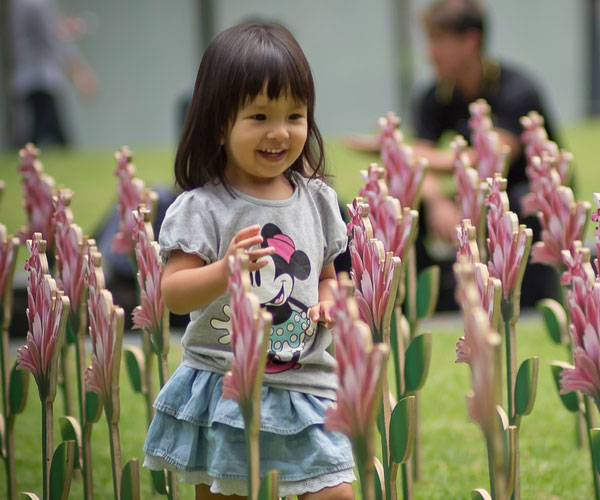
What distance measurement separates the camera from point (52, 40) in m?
11.0

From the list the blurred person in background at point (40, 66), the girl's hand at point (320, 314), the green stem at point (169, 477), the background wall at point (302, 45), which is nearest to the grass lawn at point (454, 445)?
the green stem at point (169, 477)

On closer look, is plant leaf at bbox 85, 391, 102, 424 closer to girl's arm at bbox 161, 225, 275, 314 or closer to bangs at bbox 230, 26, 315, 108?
girl's arm at bbox 161, 225, 275, 314

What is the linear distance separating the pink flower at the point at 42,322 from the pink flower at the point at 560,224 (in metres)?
1.22

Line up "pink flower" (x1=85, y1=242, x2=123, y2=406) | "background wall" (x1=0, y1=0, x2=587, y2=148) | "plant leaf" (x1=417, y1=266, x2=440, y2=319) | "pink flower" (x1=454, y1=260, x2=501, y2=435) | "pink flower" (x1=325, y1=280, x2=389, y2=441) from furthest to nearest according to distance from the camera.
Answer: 1. "background wall" (x1=0, y1=0, x2=587, y2=148)
2. "plant leaf" (x1=417, y1=266, x2=440, y2=319)
3. "pink flower" (x1=85, y1=242, x2=123, y2=406)
4. "pink flower" (x1=325, y1=280, x2=389, y2=441)
5. "pink flower" (x1=454, y1=260, x2=501, y2=435)

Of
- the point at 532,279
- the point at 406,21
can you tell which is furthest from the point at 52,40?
the point at 532,279

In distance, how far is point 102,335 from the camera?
2.14 meters

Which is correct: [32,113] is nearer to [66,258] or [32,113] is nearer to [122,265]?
[122,265]

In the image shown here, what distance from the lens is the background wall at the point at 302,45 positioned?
12406 mm

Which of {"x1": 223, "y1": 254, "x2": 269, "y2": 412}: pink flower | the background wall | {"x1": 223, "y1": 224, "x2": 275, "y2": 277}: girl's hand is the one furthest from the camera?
the background wall

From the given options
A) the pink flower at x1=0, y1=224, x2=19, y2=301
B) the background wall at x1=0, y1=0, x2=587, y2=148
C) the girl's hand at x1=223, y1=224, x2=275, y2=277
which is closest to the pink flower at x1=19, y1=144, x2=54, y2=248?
the pink flower at x1=0, y1=224, x2=19, y2=301

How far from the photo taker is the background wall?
40.7 ft

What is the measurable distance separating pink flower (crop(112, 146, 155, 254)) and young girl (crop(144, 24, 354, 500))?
66 centimetres

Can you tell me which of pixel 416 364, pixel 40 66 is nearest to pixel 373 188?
pixel 416 364

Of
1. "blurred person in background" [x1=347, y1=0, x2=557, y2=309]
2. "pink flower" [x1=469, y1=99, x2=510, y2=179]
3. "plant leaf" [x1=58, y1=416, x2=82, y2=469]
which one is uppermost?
"blurred person in background" [x1=347, y1=0, x2=557, y2=309]
